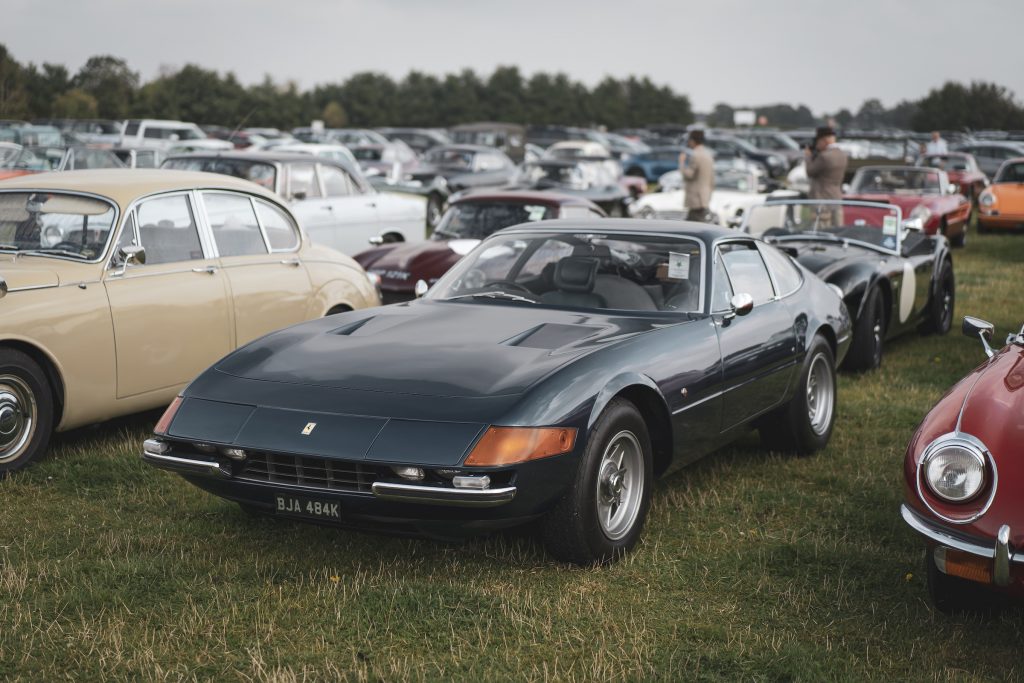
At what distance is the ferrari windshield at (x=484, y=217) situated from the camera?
35.7ft

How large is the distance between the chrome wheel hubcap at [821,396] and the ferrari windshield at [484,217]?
4.51 meters

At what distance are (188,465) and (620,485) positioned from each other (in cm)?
172

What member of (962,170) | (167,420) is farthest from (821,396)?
(962,170)

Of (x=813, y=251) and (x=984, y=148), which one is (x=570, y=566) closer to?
(x=813, y=251)

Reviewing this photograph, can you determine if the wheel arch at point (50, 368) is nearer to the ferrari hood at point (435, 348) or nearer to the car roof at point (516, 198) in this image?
the ferrari hood at point (435, 348)

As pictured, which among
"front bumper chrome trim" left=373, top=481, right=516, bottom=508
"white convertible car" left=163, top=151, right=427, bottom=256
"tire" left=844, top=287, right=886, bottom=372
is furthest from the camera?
"white convertible car" left=163, top=151, right=427, bottom=256

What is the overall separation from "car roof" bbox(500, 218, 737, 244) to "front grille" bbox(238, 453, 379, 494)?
85.4 inches

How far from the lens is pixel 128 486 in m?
5.90

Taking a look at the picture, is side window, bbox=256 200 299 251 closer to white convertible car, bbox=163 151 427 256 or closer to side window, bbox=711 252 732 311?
side window, bbox=711 252 732 311

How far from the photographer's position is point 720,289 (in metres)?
5.82

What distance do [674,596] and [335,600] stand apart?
1279 millimetres

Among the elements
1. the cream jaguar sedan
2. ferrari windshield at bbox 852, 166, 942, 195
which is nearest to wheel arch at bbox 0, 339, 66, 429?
the cream jaguar sedan

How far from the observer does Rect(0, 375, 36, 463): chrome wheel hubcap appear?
5.80 meters

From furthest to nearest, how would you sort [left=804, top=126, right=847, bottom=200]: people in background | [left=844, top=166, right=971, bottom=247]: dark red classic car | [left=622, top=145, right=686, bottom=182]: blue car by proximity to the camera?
[left=622, top=145, right=686, bottom=182]: blue car < [left=844, top=166, right=971, bottom=247]: dark red classic car < [left=804, top=126, right=847, bottom=200]: people in background
